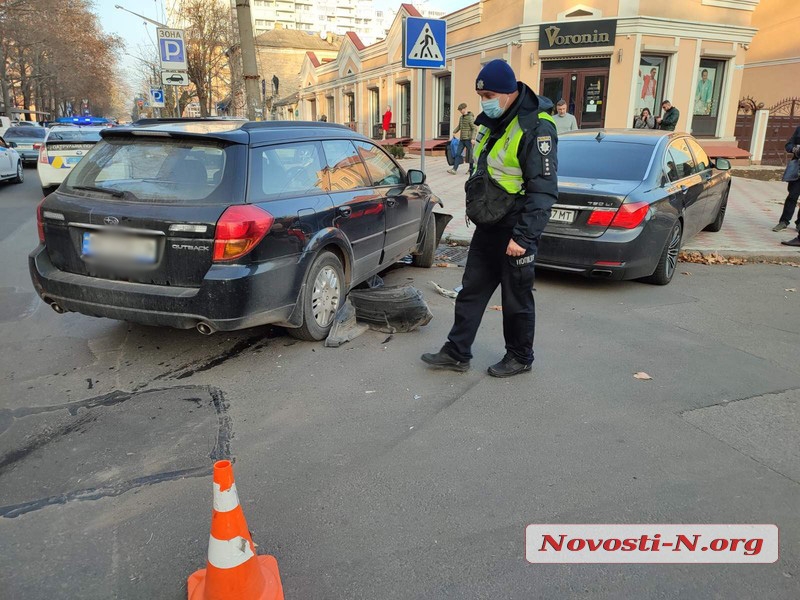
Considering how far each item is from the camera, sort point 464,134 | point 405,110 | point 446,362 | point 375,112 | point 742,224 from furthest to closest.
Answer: point 375,112 < point 405,110 < point 464,134 < point 742,224 < point 446,362

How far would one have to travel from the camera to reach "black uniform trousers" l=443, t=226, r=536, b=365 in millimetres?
3877

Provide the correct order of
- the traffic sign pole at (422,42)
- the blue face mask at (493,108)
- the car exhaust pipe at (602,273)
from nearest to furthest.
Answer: the blue face mask at (493,108)
the car exhaust pipe at (602,273)
the traffic sign pole at (422,42)

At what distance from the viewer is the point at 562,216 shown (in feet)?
20.4

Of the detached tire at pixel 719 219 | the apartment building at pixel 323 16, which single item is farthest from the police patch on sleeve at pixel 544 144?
the apartment building at pixel 323 16

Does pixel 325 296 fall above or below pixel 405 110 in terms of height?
below

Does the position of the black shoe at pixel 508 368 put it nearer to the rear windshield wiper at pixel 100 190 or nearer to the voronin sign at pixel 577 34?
the rear windshield wiper at pixel 100 190

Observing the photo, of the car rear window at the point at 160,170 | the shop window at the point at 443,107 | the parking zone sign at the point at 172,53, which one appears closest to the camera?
the car rear window at the point at 160,170

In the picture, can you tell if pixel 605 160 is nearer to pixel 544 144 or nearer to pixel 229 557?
pixel 544 144

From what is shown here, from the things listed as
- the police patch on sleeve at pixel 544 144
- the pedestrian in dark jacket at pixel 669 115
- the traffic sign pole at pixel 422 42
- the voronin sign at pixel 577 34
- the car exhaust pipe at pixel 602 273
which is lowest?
the car exhaust pipe at pixel 602 273

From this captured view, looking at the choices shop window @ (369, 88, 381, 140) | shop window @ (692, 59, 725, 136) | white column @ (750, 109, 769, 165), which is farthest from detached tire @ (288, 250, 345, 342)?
shop window @ (369, 88, 381, 140)

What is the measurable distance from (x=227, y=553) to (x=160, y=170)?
2912mm

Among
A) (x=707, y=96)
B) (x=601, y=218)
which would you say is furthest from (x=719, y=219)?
(x=707, y=96)

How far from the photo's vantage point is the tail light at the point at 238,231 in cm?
375

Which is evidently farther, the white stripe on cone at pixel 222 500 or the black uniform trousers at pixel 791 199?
the black uniform trousers at pixel 791 199
